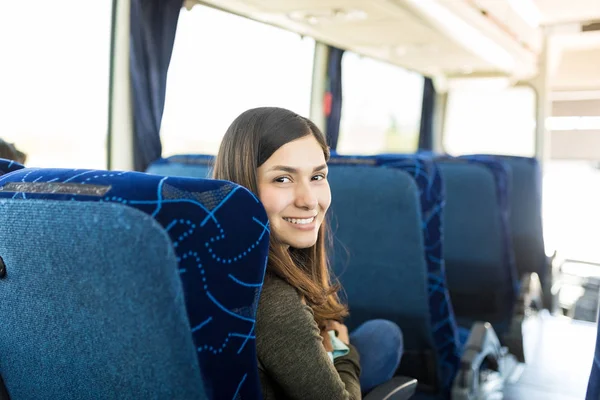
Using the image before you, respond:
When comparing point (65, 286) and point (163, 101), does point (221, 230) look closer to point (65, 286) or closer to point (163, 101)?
point (65, 286)

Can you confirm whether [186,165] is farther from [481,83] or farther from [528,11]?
[528,11]

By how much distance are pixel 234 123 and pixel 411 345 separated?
1144mm

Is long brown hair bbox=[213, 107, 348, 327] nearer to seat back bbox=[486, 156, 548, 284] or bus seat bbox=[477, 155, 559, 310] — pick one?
bus seat bbox=[477, 155, 559, 310]

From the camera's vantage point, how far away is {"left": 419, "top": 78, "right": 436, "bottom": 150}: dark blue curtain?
7.16 meters

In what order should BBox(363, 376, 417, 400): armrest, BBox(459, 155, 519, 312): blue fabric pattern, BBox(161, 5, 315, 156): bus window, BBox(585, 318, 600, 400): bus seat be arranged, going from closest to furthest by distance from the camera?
BBox(585, 318, 600, 400): bus seat, BBox(363, 376, 417, 400): armrest, BBox(459, 155, 519, 312): blue fabric pattern, BBox(161, 5, 315, 156): bus window

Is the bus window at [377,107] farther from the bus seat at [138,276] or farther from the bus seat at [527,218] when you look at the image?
the bus seat at [138,276]

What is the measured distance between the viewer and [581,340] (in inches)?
175

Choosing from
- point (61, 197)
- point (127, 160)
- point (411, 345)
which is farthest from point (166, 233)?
point (127, 160)

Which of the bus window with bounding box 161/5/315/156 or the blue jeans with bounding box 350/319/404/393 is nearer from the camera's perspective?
the blue jeans with bounding box 350/319/404/393

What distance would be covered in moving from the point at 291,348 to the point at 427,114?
254 inches

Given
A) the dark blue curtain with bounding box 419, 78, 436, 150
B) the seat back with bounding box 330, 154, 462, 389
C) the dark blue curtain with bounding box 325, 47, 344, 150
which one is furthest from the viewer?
the dark blue curtain with bounding box 419, 78, 436, 150

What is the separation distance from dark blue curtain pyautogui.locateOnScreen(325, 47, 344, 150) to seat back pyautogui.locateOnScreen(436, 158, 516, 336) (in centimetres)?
227

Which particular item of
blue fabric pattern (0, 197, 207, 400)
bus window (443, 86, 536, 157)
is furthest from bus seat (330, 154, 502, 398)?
bus window (443, 86, 536, 157)

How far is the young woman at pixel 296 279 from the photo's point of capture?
42.8 inches
